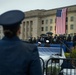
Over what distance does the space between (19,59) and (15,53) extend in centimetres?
7

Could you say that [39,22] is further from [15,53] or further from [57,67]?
[15,53]

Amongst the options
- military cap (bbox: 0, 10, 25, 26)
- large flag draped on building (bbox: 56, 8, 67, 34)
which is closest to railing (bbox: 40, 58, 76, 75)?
military cap (bbox: 0, 10, 25, 26)

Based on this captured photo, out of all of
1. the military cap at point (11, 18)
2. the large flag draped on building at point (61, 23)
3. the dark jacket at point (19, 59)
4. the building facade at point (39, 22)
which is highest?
the military cap at point (11, 18)

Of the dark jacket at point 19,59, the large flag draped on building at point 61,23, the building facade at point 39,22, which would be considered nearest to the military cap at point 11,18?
the dark jacket at point 19,59

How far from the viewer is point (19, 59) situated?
8.89 feet

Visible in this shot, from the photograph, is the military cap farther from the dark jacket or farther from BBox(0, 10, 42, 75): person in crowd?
the dark jacket

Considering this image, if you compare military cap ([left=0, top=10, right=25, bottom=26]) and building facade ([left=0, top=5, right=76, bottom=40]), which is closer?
military cap ([left=0, top=10, right=25, bottom=26])

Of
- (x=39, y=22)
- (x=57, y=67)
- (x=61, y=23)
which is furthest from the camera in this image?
(x=39, y=22)

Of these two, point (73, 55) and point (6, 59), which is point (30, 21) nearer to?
point (73, 55)

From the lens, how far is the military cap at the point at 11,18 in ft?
9.02

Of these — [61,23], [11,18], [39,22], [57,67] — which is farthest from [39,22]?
[11,18]

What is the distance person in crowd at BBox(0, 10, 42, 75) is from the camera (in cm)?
270

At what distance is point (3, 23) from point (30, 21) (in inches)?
3985

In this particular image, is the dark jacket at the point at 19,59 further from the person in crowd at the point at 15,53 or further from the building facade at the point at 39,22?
the building facade at the point at 39,22
